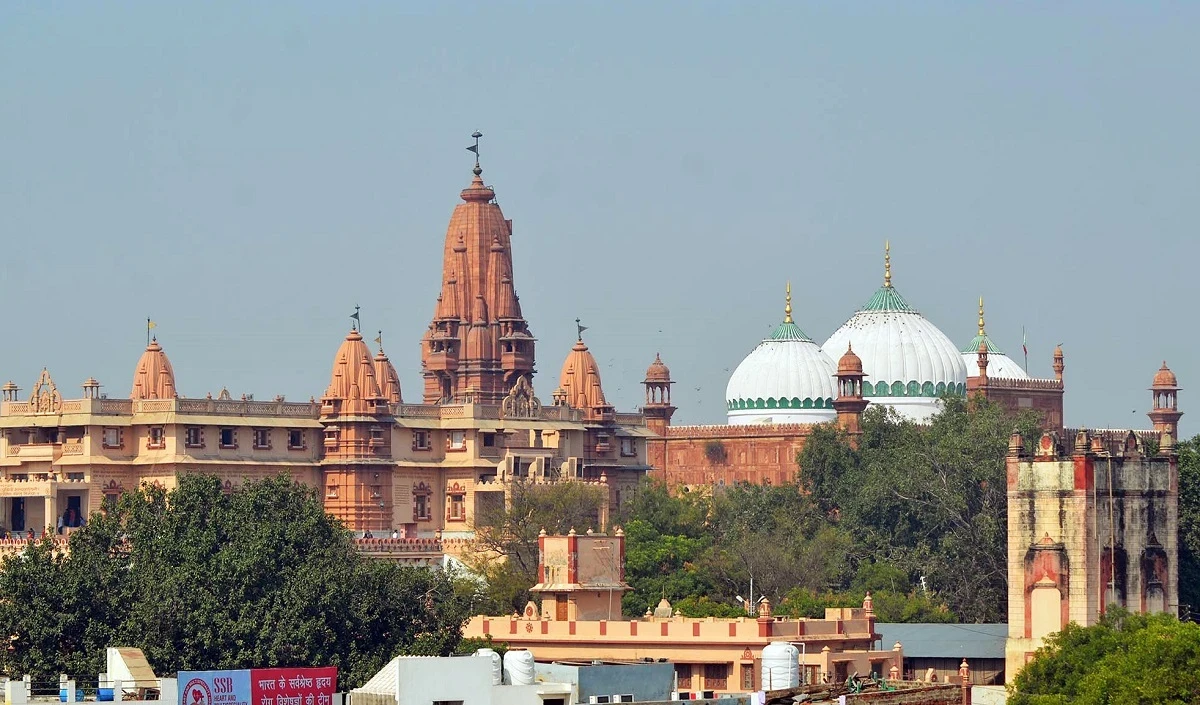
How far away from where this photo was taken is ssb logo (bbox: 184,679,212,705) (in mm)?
50312

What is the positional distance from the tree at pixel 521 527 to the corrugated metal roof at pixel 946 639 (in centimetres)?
1086

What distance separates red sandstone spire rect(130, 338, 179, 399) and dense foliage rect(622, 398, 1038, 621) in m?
15.3

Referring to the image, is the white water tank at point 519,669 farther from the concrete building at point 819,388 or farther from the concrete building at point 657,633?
the concrete building at point 819,388

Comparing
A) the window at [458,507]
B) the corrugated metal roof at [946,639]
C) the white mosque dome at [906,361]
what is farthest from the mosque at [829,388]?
the corrugated metal roof at [946,639]

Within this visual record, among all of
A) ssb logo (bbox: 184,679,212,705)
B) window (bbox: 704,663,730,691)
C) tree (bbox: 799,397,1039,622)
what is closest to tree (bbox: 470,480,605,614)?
tree (bbox: 799,397,1039,622)

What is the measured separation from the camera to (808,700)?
50.9 meters

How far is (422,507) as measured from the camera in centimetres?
10450

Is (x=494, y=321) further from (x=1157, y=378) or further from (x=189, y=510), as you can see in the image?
(x=189, y=510)

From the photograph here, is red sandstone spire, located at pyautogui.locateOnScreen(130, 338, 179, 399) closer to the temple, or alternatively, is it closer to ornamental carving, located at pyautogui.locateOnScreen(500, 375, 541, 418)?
the temple

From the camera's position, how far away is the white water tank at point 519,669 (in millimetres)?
52188


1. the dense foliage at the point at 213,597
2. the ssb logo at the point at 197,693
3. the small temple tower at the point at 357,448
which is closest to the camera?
the ssb logo at the point at 197,693

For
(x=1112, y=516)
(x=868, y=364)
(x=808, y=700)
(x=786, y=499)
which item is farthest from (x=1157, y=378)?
(x=808, y=700)

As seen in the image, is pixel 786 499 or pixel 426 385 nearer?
pixel 786 499

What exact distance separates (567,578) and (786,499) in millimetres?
33336
